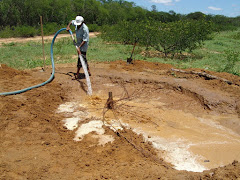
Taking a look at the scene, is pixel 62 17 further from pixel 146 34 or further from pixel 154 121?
pixel 154 121

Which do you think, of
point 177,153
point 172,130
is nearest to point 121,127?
point 172,130

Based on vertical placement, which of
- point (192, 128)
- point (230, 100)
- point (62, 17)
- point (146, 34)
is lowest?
point (192, 128)

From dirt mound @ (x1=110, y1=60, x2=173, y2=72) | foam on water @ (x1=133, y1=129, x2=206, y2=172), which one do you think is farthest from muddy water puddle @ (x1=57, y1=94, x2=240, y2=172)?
dirt mound @ (x1=110, y1=60, x2=173, y2=72)

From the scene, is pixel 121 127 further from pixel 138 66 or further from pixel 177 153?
pixel 138 66

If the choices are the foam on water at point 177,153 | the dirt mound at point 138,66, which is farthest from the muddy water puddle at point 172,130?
the dirt mound at point 138,66

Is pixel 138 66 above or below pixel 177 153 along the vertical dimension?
above

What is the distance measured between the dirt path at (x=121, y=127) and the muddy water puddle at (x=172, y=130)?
0.7 inches

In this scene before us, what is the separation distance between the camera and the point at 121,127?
14.3 feet

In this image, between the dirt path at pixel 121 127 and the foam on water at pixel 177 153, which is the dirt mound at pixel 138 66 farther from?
the foam on water at pixel 177 153

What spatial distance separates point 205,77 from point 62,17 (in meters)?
18.1

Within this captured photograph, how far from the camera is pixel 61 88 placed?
5.90 meters

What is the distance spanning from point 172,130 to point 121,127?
3.36 feet

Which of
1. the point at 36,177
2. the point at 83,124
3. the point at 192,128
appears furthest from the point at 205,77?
the point at 36,177

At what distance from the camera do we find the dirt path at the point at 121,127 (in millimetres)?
2869
